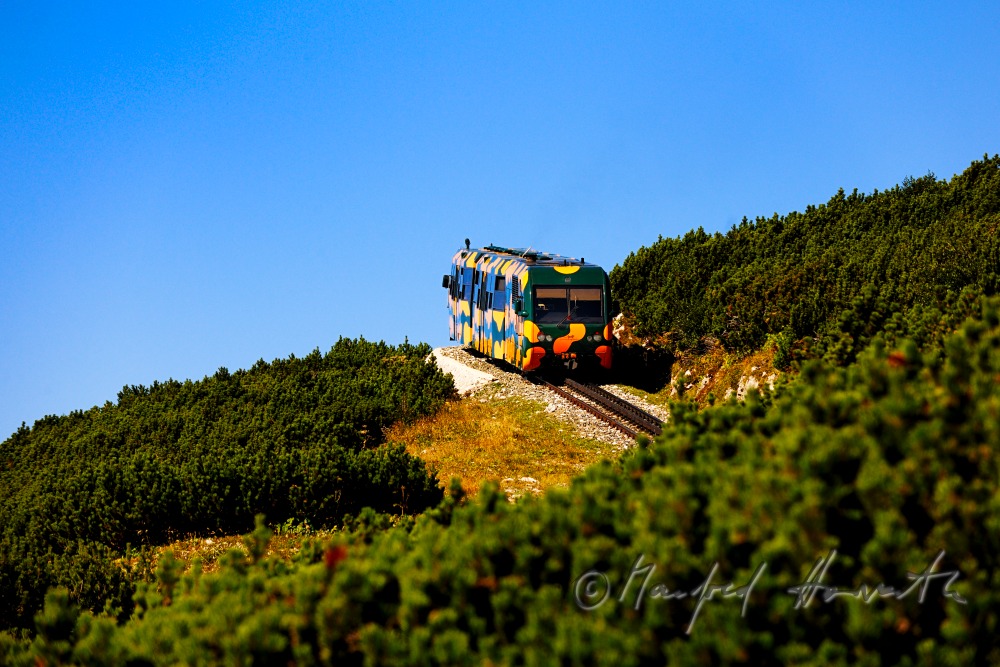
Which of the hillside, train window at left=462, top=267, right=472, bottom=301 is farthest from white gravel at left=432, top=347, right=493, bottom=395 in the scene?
the hillside

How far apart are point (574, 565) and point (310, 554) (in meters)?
3.45

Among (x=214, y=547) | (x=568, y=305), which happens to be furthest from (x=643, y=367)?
(x=214, y=547)

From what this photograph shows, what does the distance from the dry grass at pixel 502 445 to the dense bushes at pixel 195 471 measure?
97 centimetres

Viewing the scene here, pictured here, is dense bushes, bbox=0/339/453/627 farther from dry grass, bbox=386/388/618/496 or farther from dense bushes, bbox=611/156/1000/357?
dense bushes, bbox=611/156/1000/357

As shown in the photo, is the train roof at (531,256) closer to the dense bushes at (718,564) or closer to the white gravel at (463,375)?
the white gravel at (463,375)

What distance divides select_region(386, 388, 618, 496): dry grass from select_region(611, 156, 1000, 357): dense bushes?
4710 mm

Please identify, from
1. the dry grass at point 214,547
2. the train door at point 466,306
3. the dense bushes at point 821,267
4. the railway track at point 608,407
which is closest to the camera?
the dry grass at point 214,547

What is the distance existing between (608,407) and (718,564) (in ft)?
54.1

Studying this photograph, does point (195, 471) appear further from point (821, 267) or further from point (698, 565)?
point (821, 267)

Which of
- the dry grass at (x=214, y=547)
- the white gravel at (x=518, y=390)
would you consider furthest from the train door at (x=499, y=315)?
the dry grass at (x=214, y=547)

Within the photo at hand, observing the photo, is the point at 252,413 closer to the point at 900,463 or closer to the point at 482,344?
the point at 482,344

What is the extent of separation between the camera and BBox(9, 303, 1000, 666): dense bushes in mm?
4633

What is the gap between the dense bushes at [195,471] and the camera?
1401 cm

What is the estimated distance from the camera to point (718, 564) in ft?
15.9
